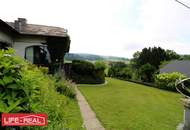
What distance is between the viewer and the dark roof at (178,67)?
55.1 m

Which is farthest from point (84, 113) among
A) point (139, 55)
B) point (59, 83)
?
point (139, 55)

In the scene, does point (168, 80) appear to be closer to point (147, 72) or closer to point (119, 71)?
point (147, 72)

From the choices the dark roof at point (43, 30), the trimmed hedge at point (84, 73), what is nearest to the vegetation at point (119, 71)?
the trimmed hedge at point (84, 73)

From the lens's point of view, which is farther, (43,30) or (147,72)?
(147,72)

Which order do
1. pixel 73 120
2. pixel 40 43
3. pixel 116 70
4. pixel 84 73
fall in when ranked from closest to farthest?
pixel 73 120 → pixel 40 43 → pixel 84 73 → pixel 116 70

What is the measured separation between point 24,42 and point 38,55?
5.19 ft

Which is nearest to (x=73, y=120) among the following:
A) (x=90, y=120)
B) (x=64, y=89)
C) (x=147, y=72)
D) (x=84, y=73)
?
(x=90, y=120)

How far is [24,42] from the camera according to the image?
2430 centimetres

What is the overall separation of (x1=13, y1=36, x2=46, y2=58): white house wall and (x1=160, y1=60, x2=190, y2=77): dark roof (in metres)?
36.6

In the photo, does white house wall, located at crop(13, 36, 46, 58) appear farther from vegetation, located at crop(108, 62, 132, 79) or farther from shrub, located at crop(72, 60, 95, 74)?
vegetation, located at crop(108, 62, 132, 79)

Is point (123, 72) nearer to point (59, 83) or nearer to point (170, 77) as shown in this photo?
point (170, 77)

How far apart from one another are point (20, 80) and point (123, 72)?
53779 millimetres

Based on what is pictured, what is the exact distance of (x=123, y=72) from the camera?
2256 inches

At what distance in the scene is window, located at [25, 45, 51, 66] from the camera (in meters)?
24.5
